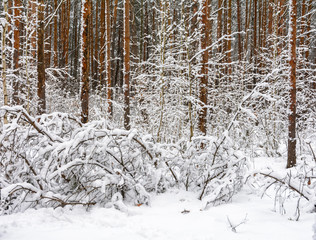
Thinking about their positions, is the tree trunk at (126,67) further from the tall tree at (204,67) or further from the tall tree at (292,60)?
the tall tree at (292,60)

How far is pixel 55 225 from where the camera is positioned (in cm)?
232

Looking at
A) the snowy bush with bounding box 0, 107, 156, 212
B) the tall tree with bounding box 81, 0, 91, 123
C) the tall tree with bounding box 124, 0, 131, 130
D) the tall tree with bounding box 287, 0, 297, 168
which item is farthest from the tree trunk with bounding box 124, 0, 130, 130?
the snowy bush with bounding box 0, 107, 156, 212

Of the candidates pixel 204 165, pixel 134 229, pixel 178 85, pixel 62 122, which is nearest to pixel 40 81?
pixel 178 85

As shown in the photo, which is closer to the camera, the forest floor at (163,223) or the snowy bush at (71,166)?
the forest floor at (163,223)

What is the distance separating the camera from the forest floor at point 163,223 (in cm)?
212

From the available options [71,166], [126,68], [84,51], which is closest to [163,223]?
[71,166]

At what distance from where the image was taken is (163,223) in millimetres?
2480

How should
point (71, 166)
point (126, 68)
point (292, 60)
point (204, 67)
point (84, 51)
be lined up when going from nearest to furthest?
point (71, 166), point (292, 60), point (204, 67), point (84, 51), point (126, 68)

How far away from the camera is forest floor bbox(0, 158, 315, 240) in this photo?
212 centimetres

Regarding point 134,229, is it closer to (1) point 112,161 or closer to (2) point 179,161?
(1) point 112,161

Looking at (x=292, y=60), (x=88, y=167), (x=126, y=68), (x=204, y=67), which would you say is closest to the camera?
(x=88, y=167)

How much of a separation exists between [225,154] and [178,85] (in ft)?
12.6

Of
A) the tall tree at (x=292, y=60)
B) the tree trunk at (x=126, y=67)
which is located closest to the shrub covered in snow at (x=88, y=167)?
the tall tree at (x=292, y=60)

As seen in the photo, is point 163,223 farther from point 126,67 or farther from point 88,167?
point 126,67
